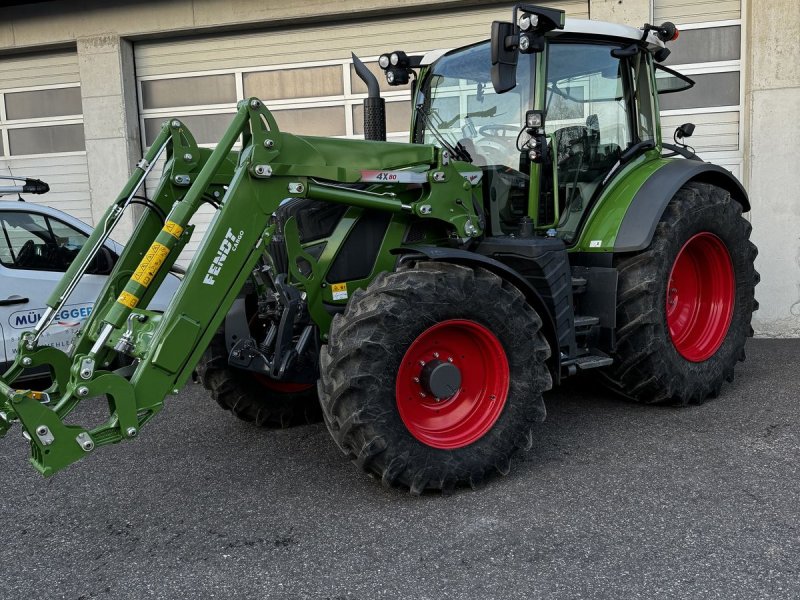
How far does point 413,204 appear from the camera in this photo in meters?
3.89

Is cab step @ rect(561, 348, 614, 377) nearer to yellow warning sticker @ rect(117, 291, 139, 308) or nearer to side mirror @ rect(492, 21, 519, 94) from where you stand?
side mirror @ rect(492, 21, 519, 94)

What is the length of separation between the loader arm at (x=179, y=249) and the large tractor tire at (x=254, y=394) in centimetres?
50

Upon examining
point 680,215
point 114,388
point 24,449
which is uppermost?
point 680,215

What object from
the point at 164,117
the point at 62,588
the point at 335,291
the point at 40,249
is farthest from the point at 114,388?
the point at 164,117

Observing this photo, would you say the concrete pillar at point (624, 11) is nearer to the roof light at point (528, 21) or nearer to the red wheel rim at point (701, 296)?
the red wheel rim at point (701, 296)

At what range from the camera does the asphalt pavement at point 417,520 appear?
2742 mm

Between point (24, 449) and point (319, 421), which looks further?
point (319, 421)

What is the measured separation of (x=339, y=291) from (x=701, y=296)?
2812 millimetres

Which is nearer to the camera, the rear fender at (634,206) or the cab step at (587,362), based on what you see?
the cab step at (587,362)

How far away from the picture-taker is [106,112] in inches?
349

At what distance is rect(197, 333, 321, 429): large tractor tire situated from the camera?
4.30 m

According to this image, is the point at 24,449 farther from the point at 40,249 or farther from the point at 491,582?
the point at 491,582

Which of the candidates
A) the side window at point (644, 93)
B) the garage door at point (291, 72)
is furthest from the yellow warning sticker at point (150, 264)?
the garage door at point (291, 72)

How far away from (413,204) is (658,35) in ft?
7.78
